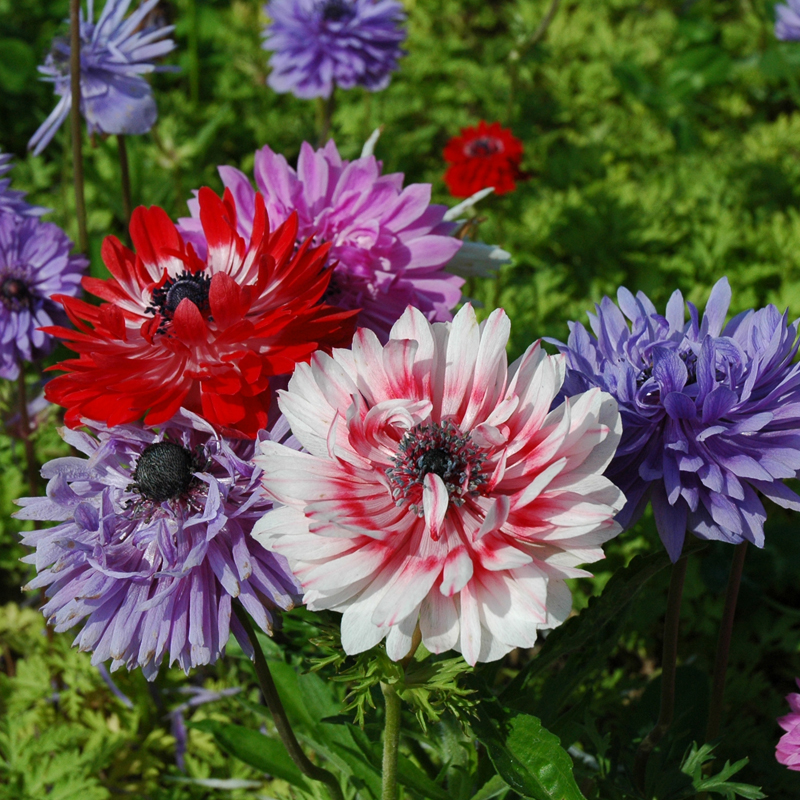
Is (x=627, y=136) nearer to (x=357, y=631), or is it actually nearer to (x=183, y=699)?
(x=183, y=699)

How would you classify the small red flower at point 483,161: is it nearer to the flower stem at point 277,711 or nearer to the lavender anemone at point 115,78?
the lavender anemone at point 115,78

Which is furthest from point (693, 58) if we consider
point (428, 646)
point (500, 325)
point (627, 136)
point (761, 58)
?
point (428, 646)

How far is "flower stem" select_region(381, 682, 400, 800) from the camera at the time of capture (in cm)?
107

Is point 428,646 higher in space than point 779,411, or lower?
lower

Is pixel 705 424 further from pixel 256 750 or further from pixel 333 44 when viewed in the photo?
pixel 333 44

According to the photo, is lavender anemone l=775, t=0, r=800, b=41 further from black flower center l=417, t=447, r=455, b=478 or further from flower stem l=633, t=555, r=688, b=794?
black flower center l=417, t=447, r=455, b=478

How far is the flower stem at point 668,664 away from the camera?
1.19m

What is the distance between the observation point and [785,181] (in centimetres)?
333

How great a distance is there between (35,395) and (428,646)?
1.70 metres

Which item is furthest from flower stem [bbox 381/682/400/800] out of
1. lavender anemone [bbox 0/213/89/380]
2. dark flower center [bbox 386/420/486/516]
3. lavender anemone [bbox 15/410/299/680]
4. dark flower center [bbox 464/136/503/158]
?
dark flower center [bbox 464/136/503/158]

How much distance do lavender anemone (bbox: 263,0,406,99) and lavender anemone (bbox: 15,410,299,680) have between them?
2008mm

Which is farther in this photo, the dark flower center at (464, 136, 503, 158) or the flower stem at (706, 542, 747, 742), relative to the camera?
the dark flower center at (464, 136, 503, 158)

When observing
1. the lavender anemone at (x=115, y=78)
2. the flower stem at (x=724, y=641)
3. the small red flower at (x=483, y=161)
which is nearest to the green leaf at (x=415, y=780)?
the flower stem at (x=724, y=641)

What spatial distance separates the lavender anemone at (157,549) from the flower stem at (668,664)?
0.56 m
